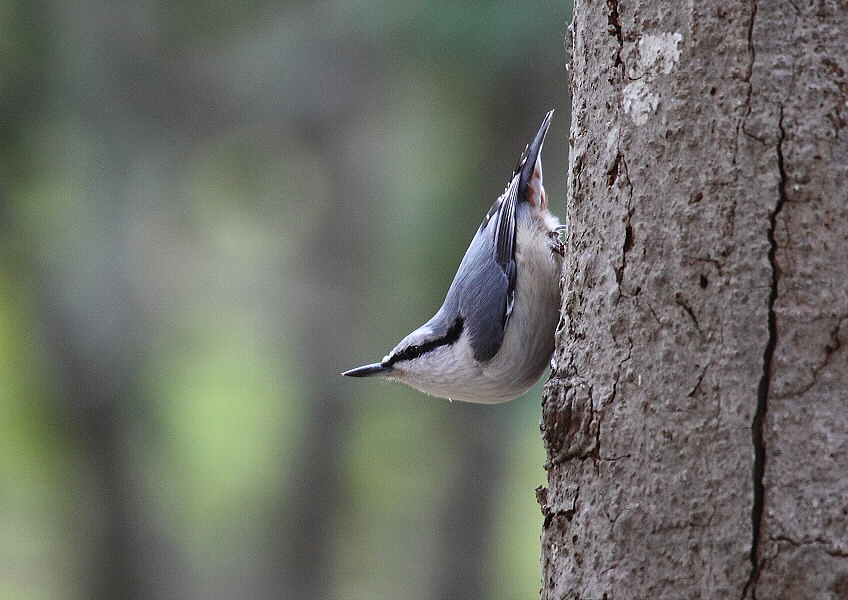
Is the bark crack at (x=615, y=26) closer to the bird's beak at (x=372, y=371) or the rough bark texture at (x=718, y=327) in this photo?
the rough bark texture at (x=718, y=327)

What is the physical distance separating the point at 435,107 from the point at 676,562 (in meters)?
6.11

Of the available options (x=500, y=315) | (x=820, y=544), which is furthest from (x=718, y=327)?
(x=500, y=315)

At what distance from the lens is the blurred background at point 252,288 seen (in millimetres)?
5992

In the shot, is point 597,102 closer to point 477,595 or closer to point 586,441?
point 586,441

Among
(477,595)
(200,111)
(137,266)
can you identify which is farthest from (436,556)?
(200,111)

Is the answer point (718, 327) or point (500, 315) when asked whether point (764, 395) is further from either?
point (500, 315)

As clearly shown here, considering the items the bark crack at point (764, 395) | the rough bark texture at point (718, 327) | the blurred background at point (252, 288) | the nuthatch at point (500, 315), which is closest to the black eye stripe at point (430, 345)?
the nuthatch at point (500, 315)

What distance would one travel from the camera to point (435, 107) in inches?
279

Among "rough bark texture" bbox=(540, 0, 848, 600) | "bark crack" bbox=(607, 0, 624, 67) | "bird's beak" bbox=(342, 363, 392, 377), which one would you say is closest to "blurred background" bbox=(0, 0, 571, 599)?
"bird's beak" bbox=(342, 363, 392, 377)

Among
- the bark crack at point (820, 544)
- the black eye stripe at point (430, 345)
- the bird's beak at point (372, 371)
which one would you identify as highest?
the black eye stripe at point (430, 345)

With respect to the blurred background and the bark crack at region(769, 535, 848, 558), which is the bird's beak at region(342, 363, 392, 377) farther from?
the blurred background

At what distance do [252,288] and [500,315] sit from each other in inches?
201

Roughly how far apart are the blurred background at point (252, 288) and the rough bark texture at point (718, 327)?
12.3ft

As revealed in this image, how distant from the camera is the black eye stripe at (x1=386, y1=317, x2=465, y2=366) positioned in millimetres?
2826
